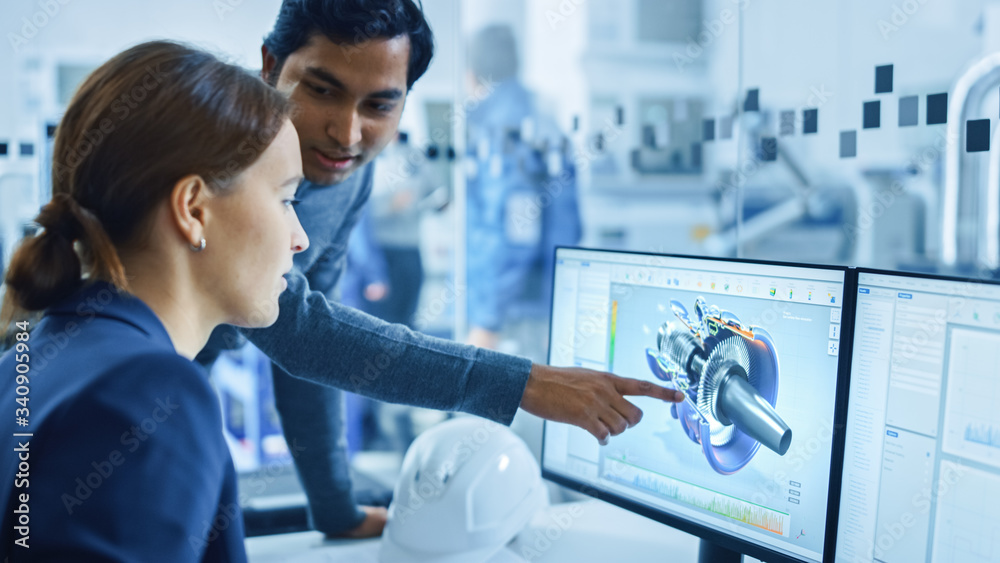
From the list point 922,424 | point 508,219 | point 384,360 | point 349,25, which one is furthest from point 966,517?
point 508,219

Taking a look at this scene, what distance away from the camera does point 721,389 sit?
2.80ft

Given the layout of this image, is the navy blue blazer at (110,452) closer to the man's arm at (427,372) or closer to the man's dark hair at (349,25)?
the man's arm at (427,372)

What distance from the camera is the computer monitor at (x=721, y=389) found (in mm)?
786

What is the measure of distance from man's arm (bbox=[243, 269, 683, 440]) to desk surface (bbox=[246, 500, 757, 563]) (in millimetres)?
238

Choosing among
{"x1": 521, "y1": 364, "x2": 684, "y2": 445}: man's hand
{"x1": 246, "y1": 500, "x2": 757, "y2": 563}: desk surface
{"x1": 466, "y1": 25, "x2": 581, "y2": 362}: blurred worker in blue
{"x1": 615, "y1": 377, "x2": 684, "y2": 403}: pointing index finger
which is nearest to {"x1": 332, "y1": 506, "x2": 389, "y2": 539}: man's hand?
{"x1": 246, "y1": 500, "x2": 757, "y2": 563}: desk surface

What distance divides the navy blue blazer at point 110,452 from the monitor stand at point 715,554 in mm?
598

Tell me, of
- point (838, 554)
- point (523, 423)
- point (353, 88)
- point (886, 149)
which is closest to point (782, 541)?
point (838, 554)

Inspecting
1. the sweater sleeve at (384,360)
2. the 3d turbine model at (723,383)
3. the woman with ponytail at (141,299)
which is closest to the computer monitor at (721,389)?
the 3d turbine model at (723,383)

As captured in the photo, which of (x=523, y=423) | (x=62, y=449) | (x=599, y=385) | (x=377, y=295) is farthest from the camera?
(x=377, y=295)

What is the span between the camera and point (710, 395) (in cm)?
87

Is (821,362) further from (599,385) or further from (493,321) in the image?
(493,321)

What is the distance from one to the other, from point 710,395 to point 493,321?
5.79ft

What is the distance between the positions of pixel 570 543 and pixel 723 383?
1.20 ft

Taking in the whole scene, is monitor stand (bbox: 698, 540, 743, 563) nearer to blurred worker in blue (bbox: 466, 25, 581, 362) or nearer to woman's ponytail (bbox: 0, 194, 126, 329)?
woman's ponytail (bbox: 0, 194, 126, 329)
